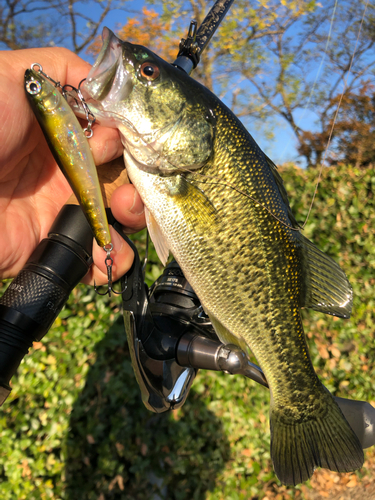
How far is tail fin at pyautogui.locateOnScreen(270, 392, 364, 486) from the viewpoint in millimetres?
1366

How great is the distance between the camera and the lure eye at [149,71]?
1.28 metres

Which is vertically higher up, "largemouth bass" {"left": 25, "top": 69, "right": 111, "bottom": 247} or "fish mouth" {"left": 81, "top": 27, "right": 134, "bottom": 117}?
"fish mouth" {"left": 81, "top": 27, "right": 134, "bottom": 117}

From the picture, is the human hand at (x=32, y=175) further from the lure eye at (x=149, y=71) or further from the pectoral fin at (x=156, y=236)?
the lure eye at (x=149, y=71)

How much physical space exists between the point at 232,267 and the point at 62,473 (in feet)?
8.38

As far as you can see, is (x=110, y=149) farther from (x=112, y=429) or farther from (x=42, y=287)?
(x=112, y=429)

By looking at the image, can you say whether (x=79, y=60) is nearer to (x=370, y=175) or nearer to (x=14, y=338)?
(x=14, y=338)

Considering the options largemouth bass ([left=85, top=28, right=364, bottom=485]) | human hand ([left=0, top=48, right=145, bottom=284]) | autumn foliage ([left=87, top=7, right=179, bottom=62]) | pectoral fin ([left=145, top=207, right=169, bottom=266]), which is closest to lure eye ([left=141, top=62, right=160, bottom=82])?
largemouth bass ([left=85, top=28, right=364, bottom=485])

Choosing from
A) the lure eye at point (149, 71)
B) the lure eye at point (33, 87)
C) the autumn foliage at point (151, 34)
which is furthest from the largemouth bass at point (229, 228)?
the autumn foliage at point (151, 34)

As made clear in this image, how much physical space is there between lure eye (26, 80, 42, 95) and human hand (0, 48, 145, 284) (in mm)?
252

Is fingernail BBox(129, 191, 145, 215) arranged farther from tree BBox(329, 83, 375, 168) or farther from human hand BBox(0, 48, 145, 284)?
tree BBox(329, 83, 375, 168)

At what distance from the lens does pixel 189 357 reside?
1465mm

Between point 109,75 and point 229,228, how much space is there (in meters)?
0.69

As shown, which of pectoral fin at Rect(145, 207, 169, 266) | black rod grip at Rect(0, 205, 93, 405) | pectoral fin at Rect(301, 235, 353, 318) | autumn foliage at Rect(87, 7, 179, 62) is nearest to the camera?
black rod grip at Rect(0, 205, 93, 405)

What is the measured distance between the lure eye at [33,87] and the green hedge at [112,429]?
2.22 metres
